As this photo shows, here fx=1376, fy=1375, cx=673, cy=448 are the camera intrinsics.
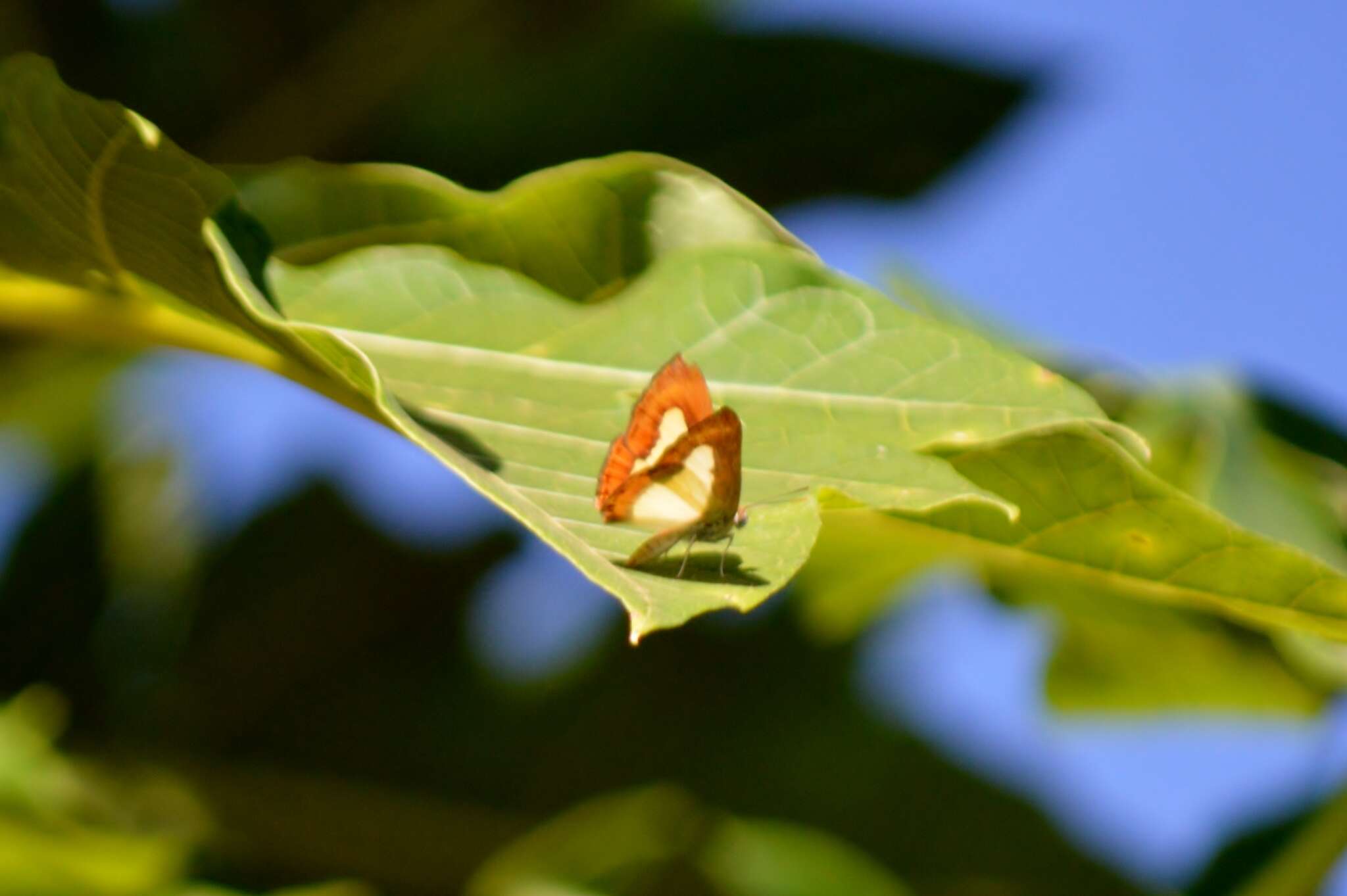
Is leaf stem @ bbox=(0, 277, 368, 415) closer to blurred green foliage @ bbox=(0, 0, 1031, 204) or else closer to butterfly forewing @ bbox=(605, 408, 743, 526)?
butterfly forewing @ bbox=(605, 408, 743, 526)

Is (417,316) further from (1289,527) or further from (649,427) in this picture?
(1289,527)

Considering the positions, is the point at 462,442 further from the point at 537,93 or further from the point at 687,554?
the point at 537,93

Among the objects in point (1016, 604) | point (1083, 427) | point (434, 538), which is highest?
point (1083, 427)

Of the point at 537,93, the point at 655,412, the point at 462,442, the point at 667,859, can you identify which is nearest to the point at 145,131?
the point at 462,442

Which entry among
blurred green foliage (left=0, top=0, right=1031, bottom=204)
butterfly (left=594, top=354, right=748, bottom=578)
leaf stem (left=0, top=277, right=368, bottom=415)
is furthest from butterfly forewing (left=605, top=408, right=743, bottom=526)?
blurred green foliage (left=0, top=0, right=1031, bottom=204)

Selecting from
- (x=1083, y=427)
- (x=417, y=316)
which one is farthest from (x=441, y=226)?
(x=1083, y=427)
